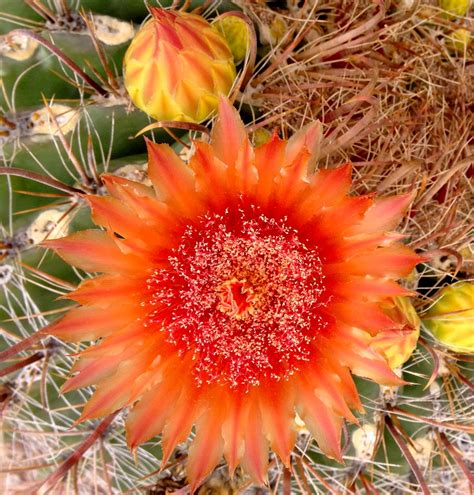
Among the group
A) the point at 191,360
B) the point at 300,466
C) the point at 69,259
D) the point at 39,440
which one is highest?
the point at 69,259

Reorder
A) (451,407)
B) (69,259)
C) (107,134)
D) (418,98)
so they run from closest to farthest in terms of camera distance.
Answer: (69,259) → (107,134) → (451,407) → (418,98)

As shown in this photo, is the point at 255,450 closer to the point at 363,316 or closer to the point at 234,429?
the point at 234,429

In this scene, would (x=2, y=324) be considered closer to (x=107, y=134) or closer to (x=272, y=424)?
(x=107, y=134)

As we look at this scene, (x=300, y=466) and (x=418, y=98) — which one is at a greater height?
(x=418, y=98)

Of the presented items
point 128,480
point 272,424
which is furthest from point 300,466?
point 128,480

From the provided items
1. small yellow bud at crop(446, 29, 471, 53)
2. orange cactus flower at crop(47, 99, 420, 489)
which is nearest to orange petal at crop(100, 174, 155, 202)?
orange cactus flower at crop(47, 99, 420, 489)

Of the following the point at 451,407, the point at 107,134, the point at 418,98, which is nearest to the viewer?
the point at 107,134

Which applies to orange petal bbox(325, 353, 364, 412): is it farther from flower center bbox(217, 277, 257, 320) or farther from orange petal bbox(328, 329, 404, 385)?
flower center bbox(217, 277, 257, 320)

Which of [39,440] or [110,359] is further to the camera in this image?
[39,440]
